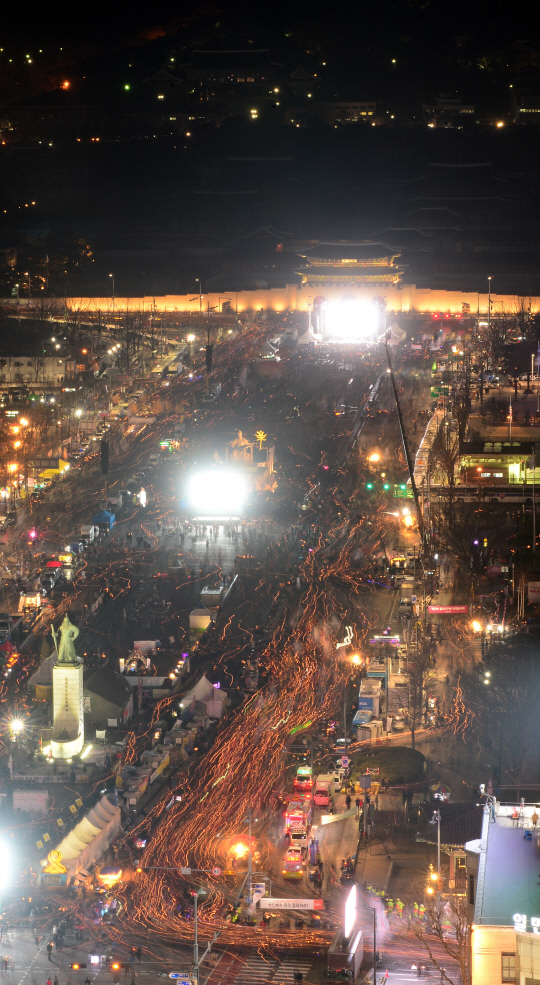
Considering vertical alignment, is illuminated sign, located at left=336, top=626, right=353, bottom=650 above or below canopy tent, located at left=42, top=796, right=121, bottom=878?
above

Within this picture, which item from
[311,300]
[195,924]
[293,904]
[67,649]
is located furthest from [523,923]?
[311,300]

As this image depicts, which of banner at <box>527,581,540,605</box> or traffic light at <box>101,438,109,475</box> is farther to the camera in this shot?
traffic light at <box>101,438,109,475</box>

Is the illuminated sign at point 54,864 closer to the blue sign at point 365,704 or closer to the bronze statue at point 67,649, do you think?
the bronze statue at point 67,649

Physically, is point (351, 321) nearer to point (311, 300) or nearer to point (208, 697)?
point (311, 300)

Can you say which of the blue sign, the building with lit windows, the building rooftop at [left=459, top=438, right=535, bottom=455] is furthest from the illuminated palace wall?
the building with lit windows

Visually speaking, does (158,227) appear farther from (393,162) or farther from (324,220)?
(393,162)

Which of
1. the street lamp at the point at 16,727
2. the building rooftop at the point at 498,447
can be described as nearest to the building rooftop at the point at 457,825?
the street lamp at the point at 16,727

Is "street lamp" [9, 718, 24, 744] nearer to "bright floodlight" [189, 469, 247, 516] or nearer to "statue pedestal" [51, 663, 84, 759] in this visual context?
"statue pedestal" [51, 663, 84, 759]

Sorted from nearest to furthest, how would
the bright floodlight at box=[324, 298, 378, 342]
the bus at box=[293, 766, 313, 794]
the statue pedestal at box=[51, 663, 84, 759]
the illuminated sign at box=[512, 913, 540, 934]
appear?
the illuminated sign at box=[512, 913, 540, 934], the bus at box=[293, 766, 313, 794], the statue pedestal at box=[51, 663, 84, 759], the bright floodlight at box=[324, 298, 378, 342]
